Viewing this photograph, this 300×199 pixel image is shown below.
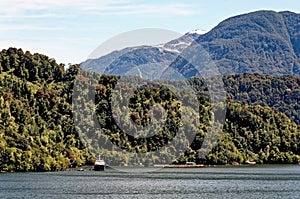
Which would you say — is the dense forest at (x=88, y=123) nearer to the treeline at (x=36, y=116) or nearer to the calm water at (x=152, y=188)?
the treeline at (x=36, y=116)

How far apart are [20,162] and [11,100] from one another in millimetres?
30696

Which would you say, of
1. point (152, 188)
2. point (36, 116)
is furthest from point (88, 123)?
point (152, 188)

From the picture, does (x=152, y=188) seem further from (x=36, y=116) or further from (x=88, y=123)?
(x=88, y=123)

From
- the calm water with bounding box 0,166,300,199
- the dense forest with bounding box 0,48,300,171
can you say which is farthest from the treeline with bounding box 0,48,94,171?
the calm water with bounding box 0,166,300,199

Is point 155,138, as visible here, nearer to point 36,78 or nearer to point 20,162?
point 36,78

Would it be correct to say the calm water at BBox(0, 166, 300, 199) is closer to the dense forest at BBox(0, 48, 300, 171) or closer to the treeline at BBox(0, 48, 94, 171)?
the treeline at BBox(0, 48, 94, 171)

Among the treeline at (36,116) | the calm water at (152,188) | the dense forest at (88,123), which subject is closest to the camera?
the calm water at (152,188)

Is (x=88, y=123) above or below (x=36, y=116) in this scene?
below

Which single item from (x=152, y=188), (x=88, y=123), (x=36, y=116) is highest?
(x=36, y=116)

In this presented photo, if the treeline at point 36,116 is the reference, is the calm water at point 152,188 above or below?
below

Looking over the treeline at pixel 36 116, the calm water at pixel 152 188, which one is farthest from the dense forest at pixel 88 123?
the calm water at pixel 152 188

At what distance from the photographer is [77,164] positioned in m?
162

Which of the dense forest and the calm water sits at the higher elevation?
the dense forest

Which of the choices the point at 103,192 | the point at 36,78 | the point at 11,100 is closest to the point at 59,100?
the point at 36,78
